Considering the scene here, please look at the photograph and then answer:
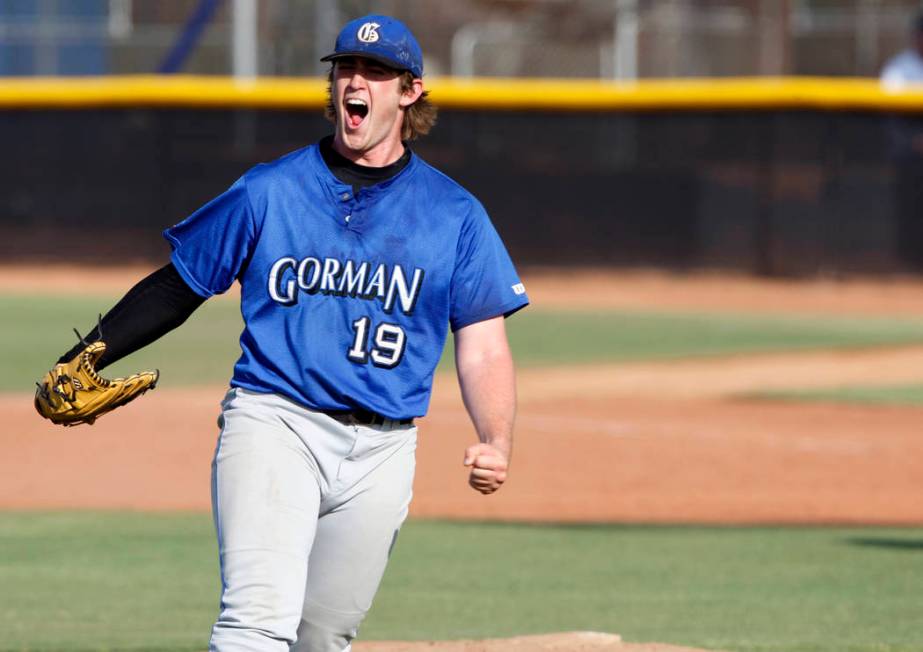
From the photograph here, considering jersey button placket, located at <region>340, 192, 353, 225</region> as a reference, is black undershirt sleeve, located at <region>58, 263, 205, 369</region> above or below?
below

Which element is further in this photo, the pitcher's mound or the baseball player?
the pitcher's mound

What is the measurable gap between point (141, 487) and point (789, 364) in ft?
24.1

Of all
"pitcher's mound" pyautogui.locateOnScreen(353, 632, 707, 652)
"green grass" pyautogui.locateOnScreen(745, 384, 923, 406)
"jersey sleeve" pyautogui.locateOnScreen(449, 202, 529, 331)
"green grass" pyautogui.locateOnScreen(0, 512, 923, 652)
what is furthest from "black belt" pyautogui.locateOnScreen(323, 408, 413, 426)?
"green grass" pyautogui.locateOnScreen(745, 384, 923, 406)

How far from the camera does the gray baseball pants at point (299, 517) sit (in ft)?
12.4

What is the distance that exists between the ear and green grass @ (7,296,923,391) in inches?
390

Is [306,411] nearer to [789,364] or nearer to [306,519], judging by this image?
[306,519]

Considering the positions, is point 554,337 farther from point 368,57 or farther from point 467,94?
point 368,57

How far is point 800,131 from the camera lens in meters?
19.1

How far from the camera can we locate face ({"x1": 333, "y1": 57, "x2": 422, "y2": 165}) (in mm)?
4031

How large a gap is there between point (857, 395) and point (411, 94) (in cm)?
1013

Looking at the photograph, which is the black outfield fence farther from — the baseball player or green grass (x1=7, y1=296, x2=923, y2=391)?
the baseball player

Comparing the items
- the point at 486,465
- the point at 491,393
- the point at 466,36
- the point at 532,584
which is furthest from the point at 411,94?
the point at 466,36

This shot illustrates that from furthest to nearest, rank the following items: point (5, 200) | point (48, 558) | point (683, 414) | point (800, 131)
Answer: point (5, 200)
point (800, 131)
point (683, 414)
point (48, 558)

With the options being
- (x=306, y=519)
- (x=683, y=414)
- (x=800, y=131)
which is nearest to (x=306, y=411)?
(x=306, y=519)
